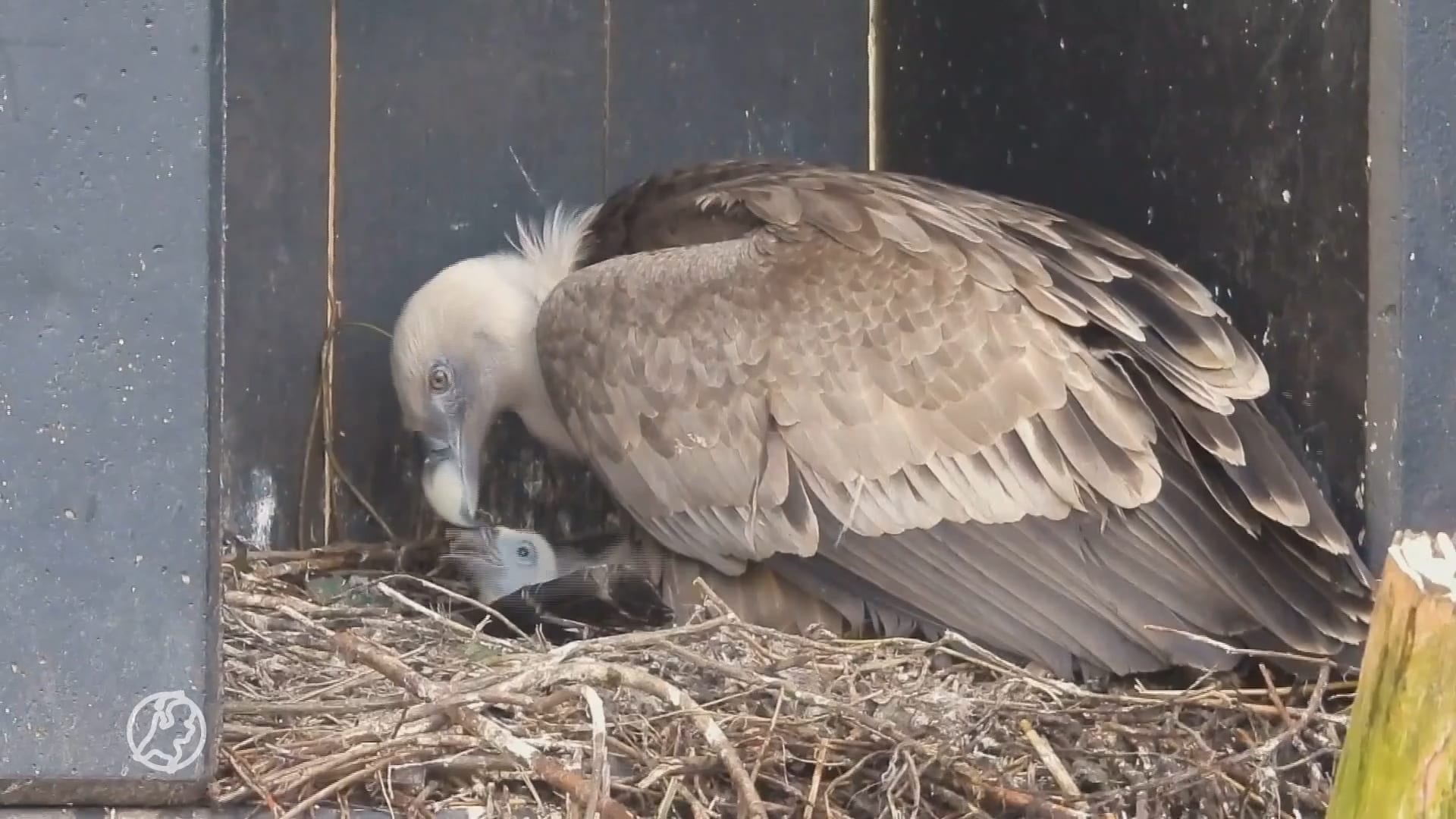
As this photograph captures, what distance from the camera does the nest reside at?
2.79 meters

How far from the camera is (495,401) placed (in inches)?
192

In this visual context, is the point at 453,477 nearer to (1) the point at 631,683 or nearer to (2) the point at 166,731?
(1) the point at 631,683

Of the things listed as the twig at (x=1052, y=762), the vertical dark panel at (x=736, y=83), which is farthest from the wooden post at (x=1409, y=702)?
the vertical dark panel at (x=736, y=83)

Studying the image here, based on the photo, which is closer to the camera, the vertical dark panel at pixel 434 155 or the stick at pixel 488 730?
the stick at pixel 488 730

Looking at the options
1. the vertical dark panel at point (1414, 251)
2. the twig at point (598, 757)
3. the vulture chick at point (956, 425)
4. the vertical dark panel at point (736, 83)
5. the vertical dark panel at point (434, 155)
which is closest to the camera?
the twig at point (598, 757)

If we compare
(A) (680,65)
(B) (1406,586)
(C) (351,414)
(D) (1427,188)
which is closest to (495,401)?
(C) (351,414)

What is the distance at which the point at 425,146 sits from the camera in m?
5.08

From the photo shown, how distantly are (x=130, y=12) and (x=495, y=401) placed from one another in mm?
2118

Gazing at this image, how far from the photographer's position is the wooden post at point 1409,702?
Answer: 2012 millimetres

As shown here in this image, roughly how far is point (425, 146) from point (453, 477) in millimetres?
924

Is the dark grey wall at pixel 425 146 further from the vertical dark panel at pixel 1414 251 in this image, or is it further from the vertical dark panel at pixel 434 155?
the vertical dark panel at pixel 1414 251

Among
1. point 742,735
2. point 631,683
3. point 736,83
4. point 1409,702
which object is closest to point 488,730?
point 631,683

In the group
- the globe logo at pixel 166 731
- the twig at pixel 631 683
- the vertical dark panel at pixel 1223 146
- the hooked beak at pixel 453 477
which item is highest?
the vertical dark panel at pixel 1223 146

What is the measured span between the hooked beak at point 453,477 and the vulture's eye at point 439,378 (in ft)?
0.32
